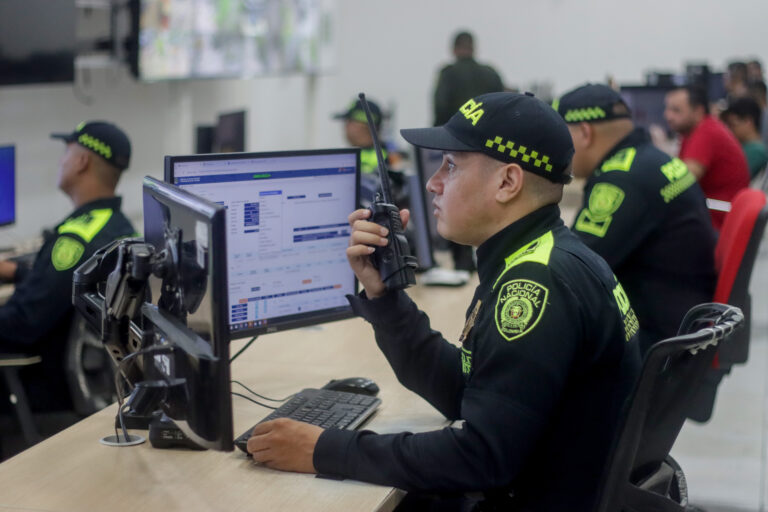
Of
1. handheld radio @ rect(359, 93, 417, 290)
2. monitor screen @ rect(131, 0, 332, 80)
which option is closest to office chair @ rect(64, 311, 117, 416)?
handheld radio @ rect(359, 93, 417, 290)

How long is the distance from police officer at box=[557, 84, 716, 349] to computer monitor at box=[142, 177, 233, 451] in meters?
1.63

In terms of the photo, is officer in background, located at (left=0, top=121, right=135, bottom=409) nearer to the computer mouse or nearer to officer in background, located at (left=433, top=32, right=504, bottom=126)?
the computer mouse

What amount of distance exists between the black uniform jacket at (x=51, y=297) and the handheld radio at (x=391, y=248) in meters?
1.15

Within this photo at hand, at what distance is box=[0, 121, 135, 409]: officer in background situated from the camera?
2.53 meters

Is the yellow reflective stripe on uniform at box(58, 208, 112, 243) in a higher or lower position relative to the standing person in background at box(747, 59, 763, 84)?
lower

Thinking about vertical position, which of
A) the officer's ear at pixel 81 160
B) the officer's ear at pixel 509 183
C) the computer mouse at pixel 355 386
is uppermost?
the officer's ear at pixel 509 183

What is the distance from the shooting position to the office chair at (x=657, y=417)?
4.41ft

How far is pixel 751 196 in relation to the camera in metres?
2.78

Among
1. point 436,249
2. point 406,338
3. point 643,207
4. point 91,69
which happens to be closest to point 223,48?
point 91,69

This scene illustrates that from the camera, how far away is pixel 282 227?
195 centimetres

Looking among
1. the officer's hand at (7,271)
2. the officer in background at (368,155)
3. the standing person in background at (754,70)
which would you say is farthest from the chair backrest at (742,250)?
the standing person in background at (754,70)

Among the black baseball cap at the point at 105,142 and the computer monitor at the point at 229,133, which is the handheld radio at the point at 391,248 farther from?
the computer monitor at the point at 229,133

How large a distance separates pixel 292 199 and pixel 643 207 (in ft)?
4.05

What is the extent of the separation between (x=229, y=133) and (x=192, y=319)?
11.4 ft
